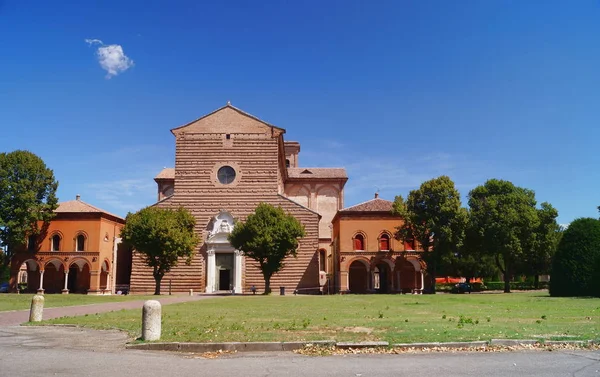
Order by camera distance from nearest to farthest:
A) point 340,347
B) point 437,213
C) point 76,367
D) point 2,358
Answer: point 76,367, point 2,358, point 340,347, point 437,213

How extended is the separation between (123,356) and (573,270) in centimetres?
2959

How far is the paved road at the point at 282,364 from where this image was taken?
753cm

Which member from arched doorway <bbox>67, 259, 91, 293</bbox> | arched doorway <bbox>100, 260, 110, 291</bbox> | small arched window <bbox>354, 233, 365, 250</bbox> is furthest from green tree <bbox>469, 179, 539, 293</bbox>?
arched doorway <bbox>67, 259, 91, 293</bbox>

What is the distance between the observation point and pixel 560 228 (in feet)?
198

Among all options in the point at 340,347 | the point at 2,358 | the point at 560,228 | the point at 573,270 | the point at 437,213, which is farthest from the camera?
the point at 560,228

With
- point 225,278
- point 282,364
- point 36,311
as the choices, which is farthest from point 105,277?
point 282,364

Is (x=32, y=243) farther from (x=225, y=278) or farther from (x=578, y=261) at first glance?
(x=578, y=261)

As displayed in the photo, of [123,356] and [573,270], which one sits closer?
[123,356]

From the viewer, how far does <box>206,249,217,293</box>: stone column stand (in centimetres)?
4612

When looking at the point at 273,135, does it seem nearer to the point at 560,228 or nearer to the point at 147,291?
the point at 147,291

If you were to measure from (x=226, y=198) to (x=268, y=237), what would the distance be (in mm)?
10408

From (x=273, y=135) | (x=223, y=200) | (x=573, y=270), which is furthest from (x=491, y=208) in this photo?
→ (x=223, y=200)

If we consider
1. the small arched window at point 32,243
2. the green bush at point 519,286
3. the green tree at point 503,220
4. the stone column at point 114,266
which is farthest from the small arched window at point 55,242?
the green bush at point 519,286

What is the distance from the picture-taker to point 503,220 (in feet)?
142
